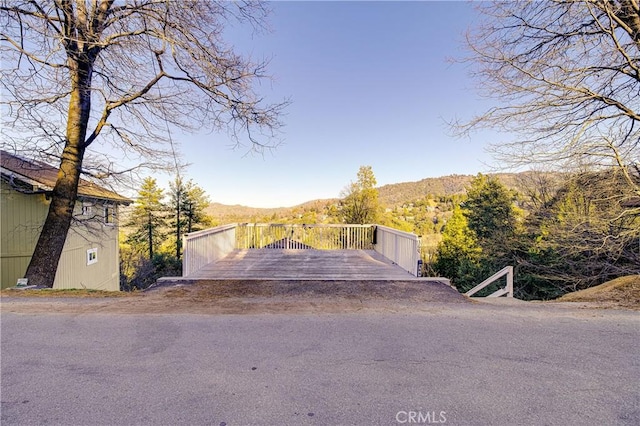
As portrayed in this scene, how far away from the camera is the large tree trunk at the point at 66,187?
637 centimetres

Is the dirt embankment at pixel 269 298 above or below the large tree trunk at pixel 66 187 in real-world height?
below

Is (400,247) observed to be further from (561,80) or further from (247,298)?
(561,80)

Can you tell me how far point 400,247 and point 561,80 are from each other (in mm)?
5005

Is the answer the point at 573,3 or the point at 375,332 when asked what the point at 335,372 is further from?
the point at 573,3

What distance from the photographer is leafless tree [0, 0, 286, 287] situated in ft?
19.4

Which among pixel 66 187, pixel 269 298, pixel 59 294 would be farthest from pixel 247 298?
pixel 66 187

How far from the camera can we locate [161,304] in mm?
4492

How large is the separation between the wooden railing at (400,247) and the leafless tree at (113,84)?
13.7 ft

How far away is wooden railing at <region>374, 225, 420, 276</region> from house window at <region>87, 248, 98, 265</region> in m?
11.6

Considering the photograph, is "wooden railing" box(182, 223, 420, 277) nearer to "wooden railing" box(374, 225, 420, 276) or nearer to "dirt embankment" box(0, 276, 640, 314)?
"wooden railing" box(374, 225, 420, 276)

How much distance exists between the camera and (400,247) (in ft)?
25.3

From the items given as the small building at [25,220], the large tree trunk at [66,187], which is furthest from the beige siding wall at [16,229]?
the large tree trunk at [66,187]

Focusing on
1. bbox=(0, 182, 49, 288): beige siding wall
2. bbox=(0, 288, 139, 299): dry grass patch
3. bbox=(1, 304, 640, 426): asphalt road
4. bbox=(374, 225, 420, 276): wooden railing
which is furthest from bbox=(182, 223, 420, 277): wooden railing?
bbox=(0, 182, 49, 288): beige siding wall

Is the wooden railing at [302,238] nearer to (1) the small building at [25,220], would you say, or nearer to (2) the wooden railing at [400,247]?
(2) the wooden railing at [400,247]
